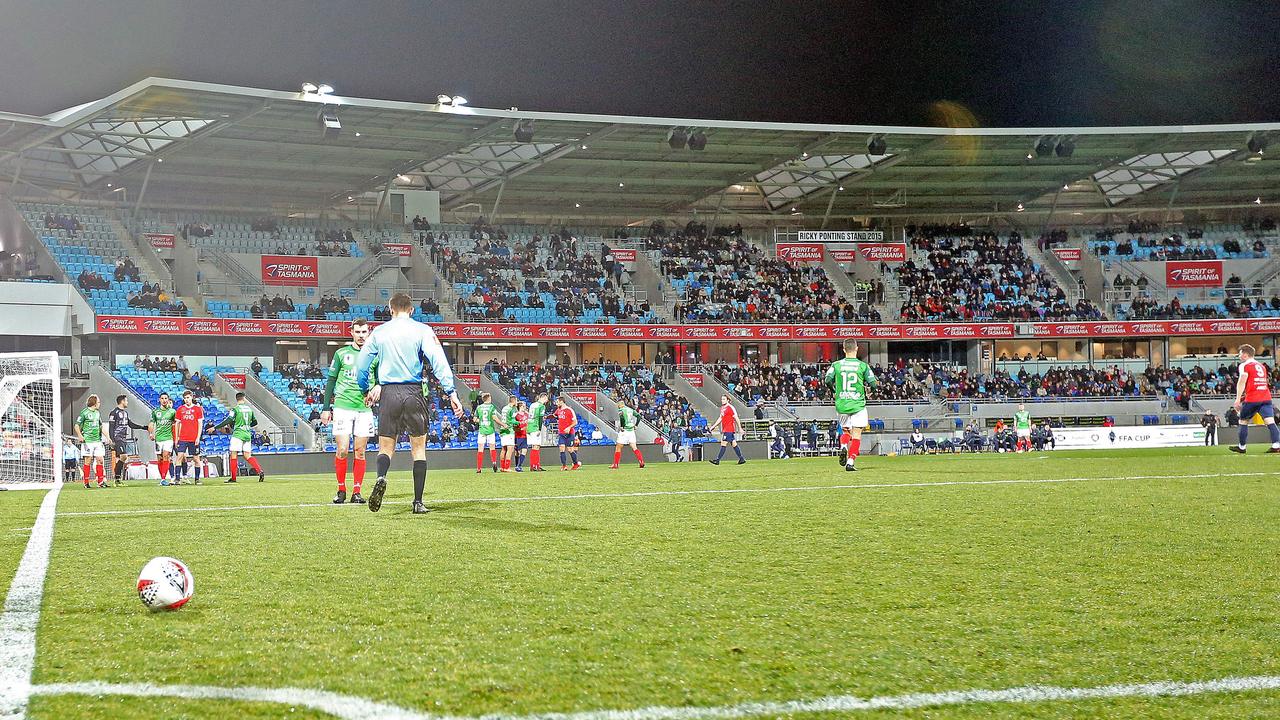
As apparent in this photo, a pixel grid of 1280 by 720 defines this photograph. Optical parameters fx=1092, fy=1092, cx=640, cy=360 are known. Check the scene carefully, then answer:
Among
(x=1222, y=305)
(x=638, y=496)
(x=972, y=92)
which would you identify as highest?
(x=972, y=92)

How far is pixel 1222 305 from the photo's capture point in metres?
A: 51.2

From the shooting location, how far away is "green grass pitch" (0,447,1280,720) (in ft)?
10.9

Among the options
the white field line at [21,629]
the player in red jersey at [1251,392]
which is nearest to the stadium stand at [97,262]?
the player in red jersey at [1251,392]

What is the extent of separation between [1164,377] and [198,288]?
41.5m

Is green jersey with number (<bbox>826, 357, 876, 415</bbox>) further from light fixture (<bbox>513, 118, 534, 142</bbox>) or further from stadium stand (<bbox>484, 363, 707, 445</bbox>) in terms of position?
light fixture (<bbox>513, 118, 534, 142</bbox>)

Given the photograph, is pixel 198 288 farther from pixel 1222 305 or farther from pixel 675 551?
pixel 1222 305

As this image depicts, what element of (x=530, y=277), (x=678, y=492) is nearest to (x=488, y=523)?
(x=678, y=492)

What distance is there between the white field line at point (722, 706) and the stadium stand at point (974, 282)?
48.7 meters

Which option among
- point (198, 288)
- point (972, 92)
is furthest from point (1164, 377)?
point (198, 288)

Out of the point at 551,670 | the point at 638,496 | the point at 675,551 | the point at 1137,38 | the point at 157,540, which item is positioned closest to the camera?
the point at 551,670

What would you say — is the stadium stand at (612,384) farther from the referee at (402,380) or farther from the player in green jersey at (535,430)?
the referee at (402,380)

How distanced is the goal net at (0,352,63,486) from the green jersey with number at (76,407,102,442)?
78 centimetres

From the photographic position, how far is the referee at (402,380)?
9789 mm

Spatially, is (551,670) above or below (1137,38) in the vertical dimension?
below
